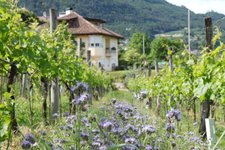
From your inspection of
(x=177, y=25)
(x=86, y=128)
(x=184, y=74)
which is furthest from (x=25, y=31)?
(x=177, y=25)

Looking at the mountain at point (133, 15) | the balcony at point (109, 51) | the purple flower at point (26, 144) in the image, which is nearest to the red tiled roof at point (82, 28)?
the balcony at point (109, 51)

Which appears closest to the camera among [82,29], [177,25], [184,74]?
[184,74]

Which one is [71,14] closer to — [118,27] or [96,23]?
[96,23]

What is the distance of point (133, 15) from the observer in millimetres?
160250

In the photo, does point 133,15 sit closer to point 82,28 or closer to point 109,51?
point 109,51

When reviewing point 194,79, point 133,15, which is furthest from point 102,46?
point 133,15

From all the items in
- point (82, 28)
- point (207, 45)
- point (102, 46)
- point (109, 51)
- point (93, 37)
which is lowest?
point (207, 45)

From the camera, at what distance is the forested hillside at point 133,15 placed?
436 feet

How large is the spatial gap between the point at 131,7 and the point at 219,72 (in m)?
163

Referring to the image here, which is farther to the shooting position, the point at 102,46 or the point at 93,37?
the point at 102,46

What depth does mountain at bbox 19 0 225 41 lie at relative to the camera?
132m

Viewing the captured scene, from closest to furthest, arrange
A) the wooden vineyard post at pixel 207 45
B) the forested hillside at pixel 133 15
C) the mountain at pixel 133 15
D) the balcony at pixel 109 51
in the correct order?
the wooden vineyard post at pixel 207 45, the balcony at pixel 109 51, the mountain at pixel 133 15, the forested hillside at pixel 133 15

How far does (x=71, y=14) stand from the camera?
5847 cm

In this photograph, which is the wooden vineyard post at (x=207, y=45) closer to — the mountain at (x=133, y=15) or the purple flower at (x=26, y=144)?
the purple flower at (x=26, y=144)
